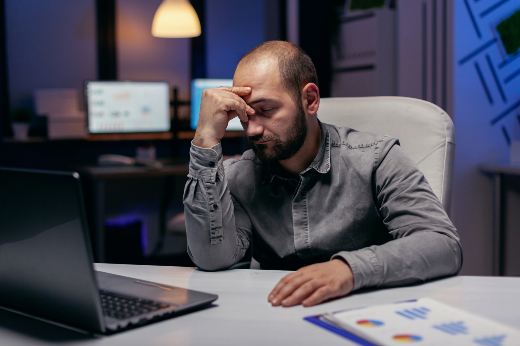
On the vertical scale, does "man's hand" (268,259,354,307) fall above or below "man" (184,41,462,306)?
below

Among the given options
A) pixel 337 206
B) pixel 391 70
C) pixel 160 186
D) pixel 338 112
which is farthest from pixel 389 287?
pixel 160 186

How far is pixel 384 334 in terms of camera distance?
703mm

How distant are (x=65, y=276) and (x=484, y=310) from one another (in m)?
0.65

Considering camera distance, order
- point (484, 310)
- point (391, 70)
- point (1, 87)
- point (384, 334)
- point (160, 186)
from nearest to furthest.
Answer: point (384, 334)
point (484, 310)
point (391, 70)
point (1, 87)
point (160, 186)

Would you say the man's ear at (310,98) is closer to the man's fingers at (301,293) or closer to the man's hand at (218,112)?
the man's hand at (218,112)

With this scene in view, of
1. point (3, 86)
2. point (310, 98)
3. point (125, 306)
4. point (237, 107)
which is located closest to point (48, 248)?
point (125, 306)

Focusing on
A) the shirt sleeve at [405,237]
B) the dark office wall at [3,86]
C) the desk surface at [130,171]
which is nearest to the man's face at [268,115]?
the shirt sleeve at [405,237]

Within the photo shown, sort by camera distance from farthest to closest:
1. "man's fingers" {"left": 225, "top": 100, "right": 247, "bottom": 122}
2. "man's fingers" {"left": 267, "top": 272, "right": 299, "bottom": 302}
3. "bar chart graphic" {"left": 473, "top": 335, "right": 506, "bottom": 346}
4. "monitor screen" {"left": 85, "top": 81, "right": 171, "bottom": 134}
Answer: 1. "monitor screen" {"left": 85, "top": 81, "right": 171, "bottom": 134}
2. "man's fingers" {"left": 225, "top": 100, "right": 247, "bottom": 122}
3. "man's fingers" {"left": 267, "top": 272, "right": 299, "bottom": 302}
4. "bar chart graphic" {"left": 473, "top": 335, "right": 506, "bottom": 346}

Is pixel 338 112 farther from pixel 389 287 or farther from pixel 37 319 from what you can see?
pixel 37 319

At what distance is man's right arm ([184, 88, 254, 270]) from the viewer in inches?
46.6

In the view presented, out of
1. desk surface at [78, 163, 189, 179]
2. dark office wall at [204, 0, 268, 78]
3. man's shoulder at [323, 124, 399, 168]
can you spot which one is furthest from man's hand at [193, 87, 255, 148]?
dark office wall at [204, 0, 268, 78]

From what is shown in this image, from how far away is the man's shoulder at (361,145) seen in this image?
134cm

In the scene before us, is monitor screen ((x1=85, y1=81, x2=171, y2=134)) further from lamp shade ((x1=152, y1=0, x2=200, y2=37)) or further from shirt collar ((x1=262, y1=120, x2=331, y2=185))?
shirt collar ((x1=262, y1=120, x2=331, y2=185))

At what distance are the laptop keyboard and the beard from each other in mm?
595
